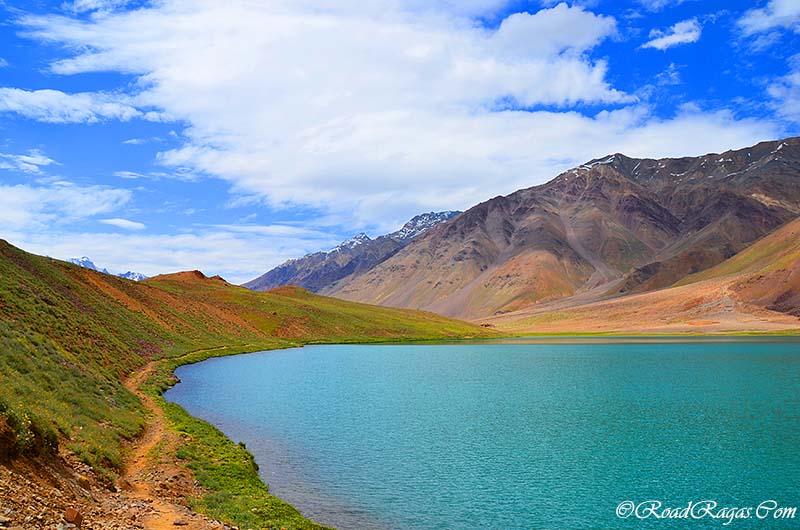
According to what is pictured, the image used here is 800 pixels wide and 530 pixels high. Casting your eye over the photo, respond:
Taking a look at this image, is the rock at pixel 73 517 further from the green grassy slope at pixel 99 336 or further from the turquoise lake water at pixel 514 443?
the turquoise lake water at pixel 514 443

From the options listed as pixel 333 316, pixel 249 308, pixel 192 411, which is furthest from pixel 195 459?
pixel 333 316

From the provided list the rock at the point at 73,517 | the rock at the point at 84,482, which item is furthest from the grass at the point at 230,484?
the rock at the point at 73,517

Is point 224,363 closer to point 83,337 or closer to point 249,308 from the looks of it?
point 83,337

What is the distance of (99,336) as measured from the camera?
6581 cm

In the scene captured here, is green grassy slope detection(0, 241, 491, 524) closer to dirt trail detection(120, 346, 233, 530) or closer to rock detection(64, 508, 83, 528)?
dirt trail detection(120, 346, 233, 530)

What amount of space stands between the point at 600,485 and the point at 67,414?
27212 millimetres

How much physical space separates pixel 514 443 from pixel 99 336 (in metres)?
51.0

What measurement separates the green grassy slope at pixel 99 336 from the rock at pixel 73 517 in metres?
3.57

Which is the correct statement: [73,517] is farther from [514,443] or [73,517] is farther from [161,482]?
[514,443]

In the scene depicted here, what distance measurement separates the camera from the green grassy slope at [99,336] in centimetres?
2634

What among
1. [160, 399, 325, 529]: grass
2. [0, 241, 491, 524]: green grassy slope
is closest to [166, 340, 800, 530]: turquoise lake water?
[160, 399, 325, 529]: grass

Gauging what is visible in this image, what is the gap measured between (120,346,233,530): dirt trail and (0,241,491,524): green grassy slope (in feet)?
3.44

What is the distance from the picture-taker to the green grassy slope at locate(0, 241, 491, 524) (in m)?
26.3

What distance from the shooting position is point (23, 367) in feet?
106
